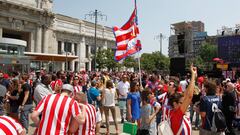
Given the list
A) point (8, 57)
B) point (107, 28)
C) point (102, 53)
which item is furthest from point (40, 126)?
point (107, 28)

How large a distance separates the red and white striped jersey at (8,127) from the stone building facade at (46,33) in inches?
1234

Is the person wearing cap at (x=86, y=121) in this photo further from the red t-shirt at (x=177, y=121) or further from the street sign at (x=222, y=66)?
the street sign at (x=222, y=66)

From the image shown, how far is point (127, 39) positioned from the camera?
11.9 metres

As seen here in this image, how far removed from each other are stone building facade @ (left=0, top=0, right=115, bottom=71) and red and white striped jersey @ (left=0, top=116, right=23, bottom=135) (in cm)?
3135

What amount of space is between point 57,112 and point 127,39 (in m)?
8.05

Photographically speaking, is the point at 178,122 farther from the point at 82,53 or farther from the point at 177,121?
the point at 82,53

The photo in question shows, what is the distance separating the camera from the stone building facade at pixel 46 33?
4294cm

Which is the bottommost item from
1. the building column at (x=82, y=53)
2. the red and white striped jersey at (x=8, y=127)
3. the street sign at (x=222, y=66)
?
the red and white striped jersey at (x=8, y=127)

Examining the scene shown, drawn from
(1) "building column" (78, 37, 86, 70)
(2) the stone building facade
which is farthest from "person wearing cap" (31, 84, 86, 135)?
(1) "building column" (78, 37, 86, 70)

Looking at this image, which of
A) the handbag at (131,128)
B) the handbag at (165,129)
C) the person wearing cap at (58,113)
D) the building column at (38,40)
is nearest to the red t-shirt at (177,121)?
the handbag at (165,129)

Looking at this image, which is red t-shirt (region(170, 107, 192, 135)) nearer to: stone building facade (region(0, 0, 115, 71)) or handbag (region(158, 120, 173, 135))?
handbag (region(158, 120, 173, 135))

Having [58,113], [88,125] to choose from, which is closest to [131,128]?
[88,125]

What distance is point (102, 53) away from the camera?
60844 mm

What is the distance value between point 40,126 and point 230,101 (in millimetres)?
4911
